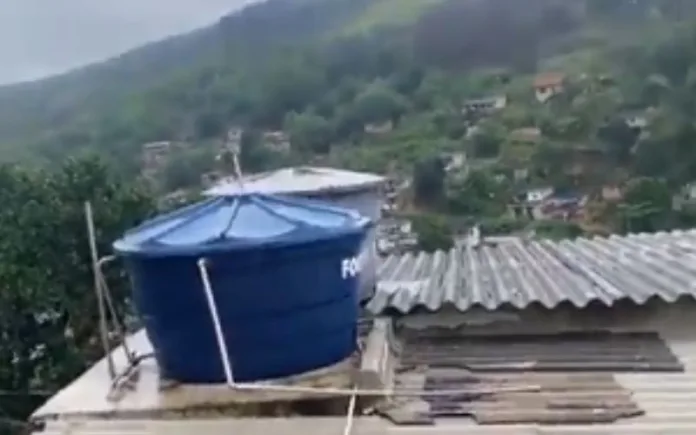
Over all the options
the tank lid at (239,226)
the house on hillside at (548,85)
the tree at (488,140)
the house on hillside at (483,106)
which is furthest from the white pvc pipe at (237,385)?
the house on hillside at (548,85)

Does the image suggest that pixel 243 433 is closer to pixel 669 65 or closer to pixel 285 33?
pixel 669 65

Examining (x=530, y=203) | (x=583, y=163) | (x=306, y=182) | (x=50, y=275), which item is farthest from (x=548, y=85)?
(x=306, y=182)

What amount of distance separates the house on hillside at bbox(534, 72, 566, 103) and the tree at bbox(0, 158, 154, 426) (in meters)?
10.4

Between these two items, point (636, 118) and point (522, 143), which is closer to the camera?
point (522, 143)

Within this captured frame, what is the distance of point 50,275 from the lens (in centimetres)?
918

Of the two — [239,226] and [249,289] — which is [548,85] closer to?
[239,226]

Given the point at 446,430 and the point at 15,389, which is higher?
the point at 446,430

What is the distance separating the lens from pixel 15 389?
9.21 metres

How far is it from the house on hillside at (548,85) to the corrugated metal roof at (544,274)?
10.3 m

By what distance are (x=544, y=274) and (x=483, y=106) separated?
12.0 meters

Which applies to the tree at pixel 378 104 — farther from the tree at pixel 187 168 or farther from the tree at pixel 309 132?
the tree at pixel 187 168

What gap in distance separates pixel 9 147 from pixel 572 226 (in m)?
8.17

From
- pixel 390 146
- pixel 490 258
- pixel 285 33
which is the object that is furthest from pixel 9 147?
pixel 490 258

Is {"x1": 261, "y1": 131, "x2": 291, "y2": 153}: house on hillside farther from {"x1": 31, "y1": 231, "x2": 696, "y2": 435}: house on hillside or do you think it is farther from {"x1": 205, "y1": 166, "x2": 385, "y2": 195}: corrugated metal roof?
{"x1": 205, "y1": 166, "x2": 385, "y2": 195}: corrugated metal roof
